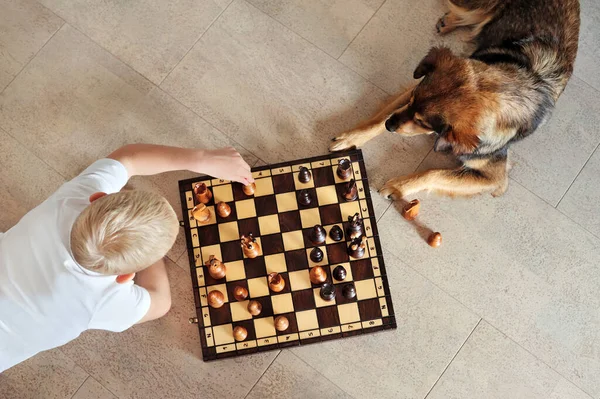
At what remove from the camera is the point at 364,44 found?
2436mm

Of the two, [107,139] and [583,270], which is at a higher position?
[107,139]

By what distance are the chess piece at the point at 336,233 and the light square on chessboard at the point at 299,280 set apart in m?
0.18

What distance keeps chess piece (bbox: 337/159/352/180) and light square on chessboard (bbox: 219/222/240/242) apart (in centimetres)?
49

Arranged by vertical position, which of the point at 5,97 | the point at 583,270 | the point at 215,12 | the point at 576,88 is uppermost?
the point at 215,12

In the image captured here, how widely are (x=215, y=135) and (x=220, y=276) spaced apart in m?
0.66

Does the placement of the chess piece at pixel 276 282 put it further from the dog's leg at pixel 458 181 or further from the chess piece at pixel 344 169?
the dog's leg at pixel 458 181

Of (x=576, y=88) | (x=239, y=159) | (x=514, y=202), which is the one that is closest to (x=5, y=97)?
(x=239, y=159)

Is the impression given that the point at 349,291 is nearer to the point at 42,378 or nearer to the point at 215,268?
the point at 215,268

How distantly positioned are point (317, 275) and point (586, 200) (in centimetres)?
130

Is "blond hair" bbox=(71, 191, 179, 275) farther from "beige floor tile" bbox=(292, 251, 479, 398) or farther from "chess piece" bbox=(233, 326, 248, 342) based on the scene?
"beige floor tile" bbox=(292, 251, 479, 398)

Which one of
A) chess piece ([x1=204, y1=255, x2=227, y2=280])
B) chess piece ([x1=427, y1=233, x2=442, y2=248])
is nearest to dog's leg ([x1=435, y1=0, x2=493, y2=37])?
chess piece ([x1=427, y1=233, x2=442, y2=248])

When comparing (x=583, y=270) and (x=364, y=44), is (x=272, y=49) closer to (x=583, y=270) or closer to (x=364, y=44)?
(x=364, y=44)

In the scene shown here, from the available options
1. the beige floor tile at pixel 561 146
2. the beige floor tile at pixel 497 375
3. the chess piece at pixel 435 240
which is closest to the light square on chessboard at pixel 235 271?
the chess piece at pixel 435 240

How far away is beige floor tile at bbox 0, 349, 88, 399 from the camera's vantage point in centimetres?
217
